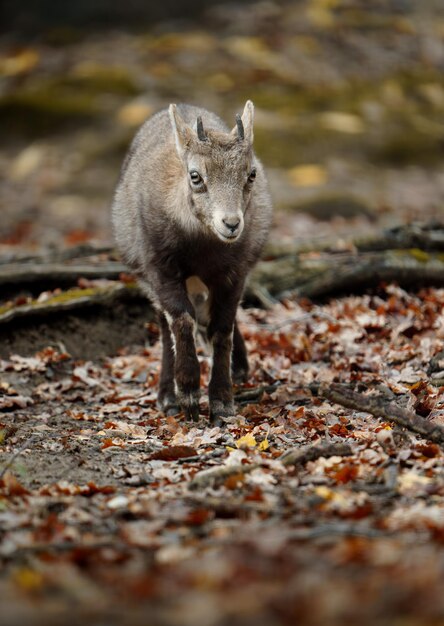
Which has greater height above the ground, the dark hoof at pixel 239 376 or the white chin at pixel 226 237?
the white chin at pixel 226 237

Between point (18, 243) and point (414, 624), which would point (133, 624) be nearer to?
point (414, 624)

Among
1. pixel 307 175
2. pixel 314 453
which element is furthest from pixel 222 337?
pixel 307 175

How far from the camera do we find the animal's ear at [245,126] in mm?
7020

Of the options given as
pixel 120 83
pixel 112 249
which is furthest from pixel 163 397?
pixel 120 83

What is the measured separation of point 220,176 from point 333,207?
11.6 meters

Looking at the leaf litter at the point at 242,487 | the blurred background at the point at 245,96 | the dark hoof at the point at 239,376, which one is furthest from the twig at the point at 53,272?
the blurred background at the point at 245,96

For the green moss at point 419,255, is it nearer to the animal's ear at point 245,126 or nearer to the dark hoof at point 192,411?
the animal's ear at point 245,126

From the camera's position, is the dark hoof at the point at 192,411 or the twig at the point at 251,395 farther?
the twig at the point at 251,395

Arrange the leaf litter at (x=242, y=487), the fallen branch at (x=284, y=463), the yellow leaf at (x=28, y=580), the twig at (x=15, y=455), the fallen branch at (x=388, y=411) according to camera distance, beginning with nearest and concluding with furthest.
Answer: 1. the leaf litter at (x=242, y=487)
2. the yellow leaf at (x=28, y=580)
3. the fallen branch at (x=284, y=463)
4. the twig at (x=15, y=455)
5. the fallen branch at (x=388, y=411)

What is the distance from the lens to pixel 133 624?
288 centimetres

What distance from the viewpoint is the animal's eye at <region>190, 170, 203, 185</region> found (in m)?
6.96

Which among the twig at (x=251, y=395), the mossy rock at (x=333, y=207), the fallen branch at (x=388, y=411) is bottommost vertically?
the mossy rock at (x=333, y=207)

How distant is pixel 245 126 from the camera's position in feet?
23.8

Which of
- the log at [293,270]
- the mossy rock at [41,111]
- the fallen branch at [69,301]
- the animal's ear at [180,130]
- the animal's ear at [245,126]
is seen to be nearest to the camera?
Answer: the animal's ear at [245,126]
